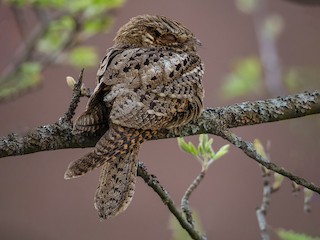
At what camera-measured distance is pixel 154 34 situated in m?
2.02

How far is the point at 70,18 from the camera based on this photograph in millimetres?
2314

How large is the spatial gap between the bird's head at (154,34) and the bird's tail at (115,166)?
407mm

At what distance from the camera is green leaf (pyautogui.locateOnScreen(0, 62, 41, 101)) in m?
1.83

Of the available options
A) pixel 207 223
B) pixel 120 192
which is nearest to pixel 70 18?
pixel 120 192

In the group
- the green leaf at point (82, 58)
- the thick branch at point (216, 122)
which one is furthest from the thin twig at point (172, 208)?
the green leaf at point (82, 58)

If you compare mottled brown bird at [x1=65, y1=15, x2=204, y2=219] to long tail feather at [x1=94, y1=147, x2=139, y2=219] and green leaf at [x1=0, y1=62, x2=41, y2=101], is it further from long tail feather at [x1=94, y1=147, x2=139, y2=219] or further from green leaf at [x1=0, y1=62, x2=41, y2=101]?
green leaf at [x1=0, y1=62, x2=41, y2=101]

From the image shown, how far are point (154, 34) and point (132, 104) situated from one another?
431 mm

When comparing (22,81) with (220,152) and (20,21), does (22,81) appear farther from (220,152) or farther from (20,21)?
(220,152)

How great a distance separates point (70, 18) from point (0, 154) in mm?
925

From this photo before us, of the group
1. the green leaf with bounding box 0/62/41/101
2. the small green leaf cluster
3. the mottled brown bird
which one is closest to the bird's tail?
the mottled brown bird

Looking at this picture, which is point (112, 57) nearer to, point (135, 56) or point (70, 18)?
point (135, 56)

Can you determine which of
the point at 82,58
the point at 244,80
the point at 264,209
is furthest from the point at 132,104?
the point at 244,80

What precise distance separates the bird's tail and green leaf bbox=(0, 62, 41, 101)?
1.05 ft

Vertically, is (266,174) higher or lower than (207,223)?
higher
